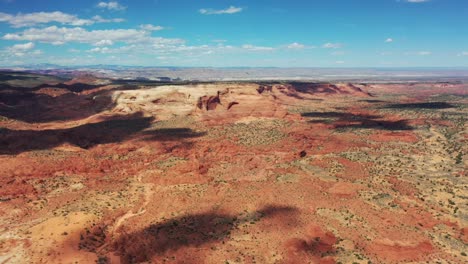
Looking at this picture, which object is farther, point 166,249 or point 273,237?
point 273,237

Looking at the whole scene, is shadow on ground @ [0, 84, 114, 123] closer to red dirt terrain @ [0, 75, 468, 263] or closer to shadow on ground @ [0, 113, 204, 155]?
shadow on ground @ [0, 113, 204, 155]

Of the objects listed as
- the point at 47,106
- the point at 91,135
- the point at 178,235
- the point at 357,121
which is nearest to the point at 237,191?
the point at 178,235

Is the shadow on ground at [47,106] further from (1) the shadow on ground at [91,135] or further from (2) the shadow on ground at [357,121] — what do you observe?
(2) the shadow on ground at [357,121]

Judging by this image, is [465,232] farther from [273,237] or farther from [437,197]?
[273,237]

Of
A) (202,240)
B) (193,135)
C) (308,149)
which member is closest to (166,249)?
(202,240)

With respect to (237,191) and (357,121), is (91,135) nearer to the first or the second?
(237,191)

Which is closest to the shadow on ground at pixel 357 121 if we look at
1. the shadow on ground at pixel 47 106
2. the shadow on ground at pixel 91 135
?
the shadow on ground at pixel 91 135
